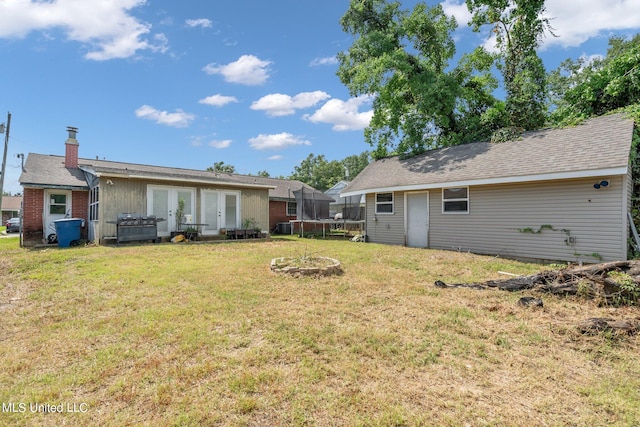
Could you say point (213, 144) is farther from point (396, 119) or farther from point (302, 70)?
point (396, 119)

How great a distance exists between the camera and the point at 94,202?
12.3 metres

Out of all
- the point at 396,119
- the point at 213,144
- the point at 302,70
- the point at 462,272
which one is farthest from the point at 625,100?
the point at 213,144

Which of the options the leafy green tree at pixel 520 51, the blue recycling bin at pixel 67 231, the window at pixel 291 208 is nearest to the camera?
the blue recycling bin at pixel 67 231

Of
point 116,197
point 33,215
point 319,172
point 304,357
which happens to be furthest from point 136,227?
point 319,172

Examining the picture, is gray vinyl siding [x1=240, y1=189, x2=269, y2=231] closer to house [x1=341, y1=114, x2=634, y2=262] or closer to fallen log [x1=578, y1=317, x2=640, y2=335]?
house [x1=341, y1=114, x2=634, y2=262]

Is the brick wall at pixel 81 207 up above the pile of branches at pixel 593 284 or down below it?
above

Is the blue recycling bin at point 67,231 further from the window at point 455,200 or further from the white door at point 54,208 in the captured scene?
the window at point 455,200

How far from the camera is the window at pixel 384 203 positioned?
41.8 ft

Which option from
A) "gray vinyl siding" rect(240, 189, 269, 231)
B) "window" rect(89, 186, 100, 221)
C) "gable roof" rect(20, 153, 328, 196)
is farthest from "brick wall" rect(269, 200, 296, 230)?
"window" rect(89, 186, 100, 221)

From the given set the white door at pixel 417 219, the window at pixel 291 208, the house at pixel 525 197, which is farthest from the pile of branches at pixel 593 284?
the window at pixel 291 208

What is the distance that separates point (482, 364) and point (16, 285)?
7680 mm

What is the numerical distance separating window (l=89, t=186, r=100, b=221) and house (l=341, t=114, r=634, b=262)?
36.2 feet

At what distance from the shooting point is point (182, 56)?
13258 millimetres

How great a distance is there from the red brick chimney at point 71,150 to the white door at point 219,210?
7273 mm
